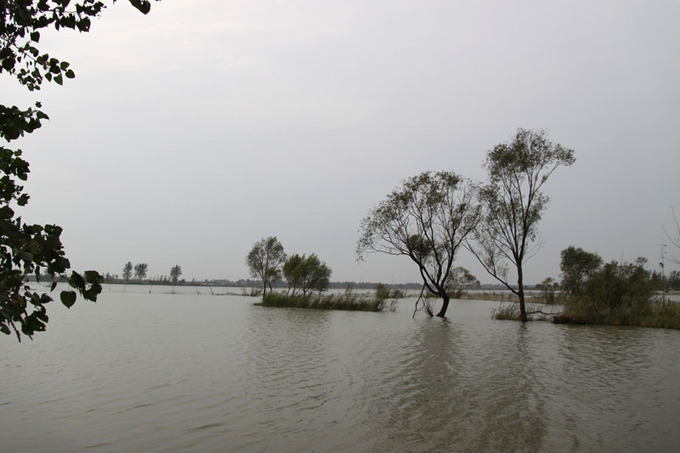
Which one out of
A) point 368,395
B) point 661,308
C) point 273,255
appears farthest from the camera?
point 273,255

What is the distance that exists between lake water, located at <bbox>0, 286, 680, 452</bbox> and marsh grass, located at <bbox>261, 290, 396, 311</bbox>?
19.3 m

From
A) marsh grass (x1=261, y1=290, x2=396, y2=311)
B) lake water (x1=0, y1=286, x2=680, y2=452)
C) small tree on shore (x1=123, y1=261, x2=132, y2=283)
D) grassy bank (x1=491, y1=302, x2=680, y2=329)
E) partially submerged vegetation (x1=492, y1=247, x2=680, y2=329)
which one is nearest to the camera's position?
lake water (x1=0, y1=286, x2=680, y2=452)

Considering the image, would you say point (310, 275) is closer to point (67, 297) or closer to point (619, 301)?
point (619, 301)

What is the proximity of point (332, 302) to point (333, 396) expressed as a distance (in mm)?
27268

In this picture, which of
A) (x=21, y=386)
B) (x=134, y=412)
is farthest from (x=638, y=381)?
(x=21, y=386)

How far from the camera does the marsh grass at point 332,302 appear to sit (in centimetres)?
3384

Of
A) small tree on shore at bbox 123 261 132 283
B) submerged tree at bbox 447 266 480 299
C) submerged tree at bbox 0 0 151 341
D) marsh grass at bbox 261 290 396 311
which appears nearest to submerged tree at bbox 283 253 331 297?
marsh grass at bbox 261 290 396 311

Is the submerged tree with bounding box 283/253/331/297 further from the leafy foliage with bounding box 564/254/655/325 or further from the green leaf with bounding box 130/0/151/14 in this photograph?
the green leaf with bounding box 130/0/151/14

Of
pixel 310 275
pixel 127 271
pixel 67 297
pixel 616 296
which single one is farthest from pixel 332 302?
pixel 127 271

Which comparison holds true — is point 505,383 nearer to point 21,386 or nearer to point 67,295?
point 67,295

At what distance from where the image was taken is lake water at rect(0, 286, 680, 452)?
18.3 feet

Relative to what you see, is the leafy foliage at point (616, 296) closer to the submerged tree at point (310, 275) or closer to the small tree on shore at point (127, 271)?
the submerged tree at point (310, 275)

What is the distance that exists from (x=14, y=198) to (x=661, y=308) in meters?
27.0

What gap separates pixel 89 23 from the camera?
8.43 feet
